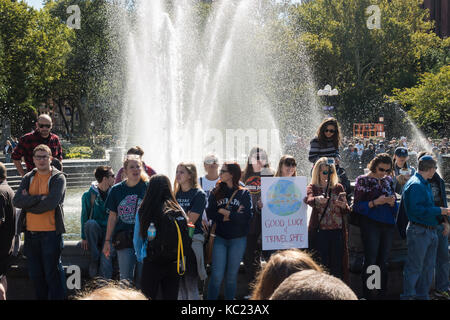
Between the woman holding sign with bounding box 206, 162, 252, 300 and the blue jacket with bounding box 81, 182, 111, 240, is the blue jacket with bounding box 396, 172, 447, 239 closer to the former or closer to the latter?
the woman holding sign with bounding box 206, 162, 252, 300

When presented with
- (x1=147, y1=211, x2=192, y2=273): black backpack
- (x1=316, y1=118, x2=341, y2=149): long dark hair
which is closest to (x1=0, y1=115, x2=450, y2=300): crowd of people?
(x1=147, y1=211, x2=192, y2=273): black backpack

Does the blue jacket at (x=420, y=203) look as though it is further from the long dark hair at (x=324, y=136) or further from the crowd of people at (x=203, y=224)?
the long dark hair at (x=324, y=136)

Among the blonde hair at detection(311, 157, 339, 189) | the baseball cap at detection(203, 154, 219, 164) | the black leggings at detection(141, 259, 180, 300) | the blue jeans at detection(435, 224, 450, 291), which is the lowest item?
the blue jeans at detection(435, 224, 450, 291)

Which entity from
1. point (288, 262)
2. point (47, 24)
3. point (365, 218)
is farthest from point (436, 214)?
point (47, 24)

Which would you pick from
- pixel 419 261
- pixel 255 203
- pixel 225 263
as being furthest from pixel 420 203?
pixel 225 263

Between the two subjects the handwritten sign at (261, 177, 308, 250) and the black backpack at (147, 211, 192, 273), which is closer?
the black backpack at (147, 211, 192, 273)

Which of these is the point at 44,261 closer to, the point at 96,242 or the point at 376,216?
the point at 96,242

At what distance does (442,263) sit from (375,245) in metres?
1.10

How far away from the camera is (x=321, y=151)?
6.64 m

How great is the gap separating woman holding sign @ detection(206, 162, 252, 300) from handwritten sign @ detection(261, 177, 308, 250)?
18.4 inches

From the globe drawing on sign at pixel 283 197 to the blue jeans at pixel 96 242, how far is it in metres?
1.98

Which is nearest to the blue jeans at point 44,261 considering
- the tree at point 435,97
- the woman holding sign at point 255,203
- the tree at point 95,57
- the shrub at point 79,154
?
the woman holding sign at point 255,203

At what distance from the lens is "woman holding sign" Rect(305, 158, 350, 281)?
5.58 m
